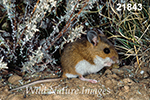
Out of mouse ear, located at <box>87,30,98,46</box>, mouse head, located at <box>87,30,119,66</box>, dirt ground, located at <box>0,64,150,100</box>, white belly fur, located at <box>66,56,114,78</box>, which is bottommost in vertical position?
dirt ground, located at <box>0,64,150,100</box>

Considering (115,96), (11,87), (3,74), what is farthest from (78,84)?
→ (3,74)

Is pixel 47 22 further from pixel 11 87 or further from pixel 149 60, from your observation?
pixel 149 60

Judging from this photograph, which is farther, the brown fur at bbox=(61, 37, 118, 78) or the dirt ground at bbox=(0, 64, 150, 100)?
the brown fur at bbox=(61, 37, 118, 78)

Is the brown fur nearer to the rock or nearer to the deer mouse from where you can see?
the deer mouse

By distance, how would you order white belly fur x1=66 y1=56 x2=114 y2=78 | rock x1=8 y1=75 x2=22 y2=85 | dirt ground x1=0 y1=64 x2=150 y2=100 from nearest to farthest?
dirt ground x1=0 y1=64 x2=150 y2=100 → rock x1=8 y1=75 x2=22 y2=85 → white belly fur x1=66 y1=56 x2=114 y2=78

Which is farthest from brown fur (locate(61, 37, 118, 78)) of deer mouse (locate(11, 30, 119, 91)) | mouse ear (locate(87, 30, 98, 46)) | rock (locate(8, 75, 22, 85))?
rock (locate(8, 75, 22, 85))

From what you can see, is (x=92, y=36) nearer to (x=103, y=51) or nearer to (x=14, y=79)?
(x=103, y=51)

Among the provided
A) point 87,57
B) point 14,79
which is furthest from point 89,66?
point 14,79

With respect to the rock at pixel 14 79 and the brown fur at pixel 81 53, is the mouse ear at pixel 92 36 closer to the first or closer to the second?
the brown fur at pixel 81 53
